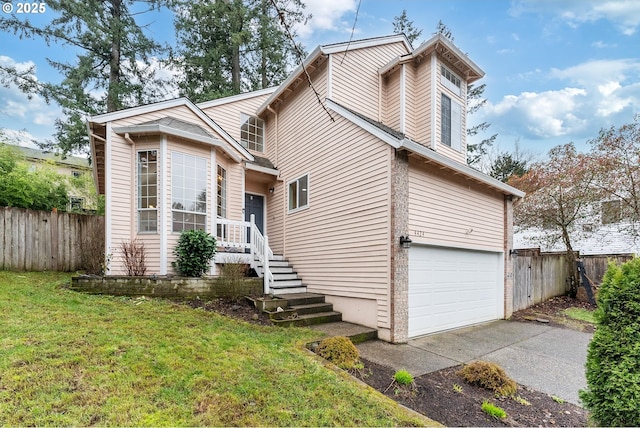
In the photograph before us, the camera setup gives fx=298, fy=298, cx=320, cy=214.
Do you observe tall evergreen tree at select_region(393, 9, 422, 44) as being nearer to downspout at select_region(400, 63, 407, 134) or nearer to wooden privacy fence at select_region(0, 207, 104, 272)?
downspout at select_region(400, 63, 407, 134)

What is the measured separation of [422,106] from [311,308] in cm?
657

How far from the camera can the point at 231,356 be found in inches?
155

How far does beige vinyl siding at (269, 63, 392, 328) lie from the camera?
20.4ft

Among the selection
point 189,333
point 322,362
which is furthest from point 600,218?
point 189,333

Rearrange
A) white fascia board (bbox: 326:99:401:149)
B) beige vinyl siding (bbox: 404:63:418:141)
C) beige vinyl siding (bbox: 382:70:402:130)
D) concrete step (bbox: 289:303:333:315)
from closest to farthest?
white fascia board (bbox: 326:99:401:149) < concrete step (bbox: 289:303:333:315) < beige vinyl siding (bbox: 404:63:418:141) < beige vinyl siding (bbox: 382:70:402:130)

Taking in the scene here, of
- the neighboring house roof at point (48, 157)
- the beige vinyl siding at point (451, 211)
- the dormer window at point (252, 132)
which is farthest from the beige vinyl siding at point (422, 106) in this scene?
the neighboring house roof at point (48, 157)

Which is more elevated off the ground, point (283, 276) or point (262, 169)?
point (262, 169)

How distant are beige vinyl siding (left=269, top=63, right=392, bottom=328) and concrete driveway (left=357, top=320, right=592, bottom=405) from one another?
0.93m

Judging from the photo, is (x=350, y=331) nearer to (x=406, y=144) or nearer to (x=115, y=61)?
(x=406, y=144)

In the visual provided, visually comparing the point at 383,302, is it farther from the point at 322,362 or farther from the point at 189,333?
the point at 189,333

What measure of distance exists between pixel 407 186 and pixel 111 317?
233 inches

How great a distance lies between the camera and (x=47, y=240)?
885 centimetres

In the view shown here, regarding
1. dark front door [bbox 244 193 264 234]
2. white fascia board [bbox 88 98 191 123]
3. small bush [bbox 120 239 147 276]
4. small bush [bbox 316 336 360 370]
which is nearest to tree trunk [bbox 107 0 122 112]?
white fascia board [bbox 88 98 191 123]

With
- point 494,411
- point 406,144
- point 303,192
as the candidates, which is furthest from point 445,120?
point 494,411
